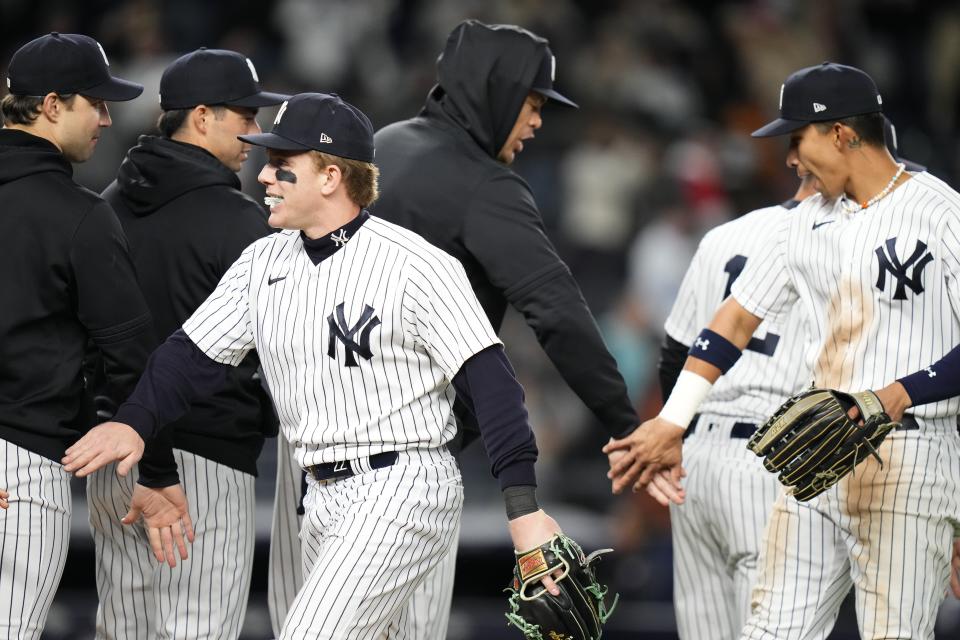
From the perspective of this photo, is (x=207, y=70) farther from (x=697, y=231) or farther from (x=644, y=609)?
(x=697, y=231)

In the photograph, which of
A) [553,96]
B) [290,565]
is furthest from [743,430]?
[290,565]

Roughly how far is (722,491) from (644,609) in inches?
116

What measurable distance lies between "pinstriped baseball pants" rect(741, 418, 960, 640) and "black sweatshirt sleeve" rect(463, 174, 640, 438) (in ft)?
2.69

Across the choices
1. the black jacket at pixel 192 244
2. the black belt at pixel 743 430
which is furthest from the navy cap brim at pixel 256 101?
the black belt at pixel 743 430

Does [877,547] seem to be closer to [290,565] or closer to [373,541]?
[373,541]

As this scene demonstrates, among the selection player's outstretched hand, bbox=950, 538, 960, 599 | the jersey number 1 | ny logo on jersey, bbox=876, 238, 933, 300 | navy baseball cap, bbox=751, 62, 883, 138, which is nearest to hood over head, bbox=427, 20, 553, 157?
the jersey number 1

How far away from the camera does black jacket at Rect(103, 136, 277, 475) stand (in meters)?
4.75

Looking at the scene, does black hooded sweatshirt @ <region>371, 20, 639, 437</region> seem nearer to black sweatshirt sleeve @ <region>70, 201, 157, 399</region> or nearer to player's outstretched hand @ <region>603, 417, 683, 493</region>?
player's outstretched hand @ <region>603, 417, 683, 493</region>

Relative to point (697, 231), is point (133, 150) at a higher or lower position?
higher

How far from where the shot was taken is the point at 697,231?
9.38 metres

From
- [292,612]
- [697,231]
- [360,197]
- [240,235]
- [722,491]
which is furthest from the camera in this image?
[697,231]

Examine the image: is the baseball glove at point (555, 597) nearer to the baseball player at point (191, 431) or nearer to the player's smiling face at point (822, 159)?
the baseball player at point (191, 431)

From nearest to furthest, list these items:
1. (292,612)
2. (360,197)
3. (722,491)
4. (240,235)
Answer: (292,612), (360,197), (240,235), (722,491)

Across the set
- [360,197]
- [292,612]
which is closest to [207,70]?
[360,197]
